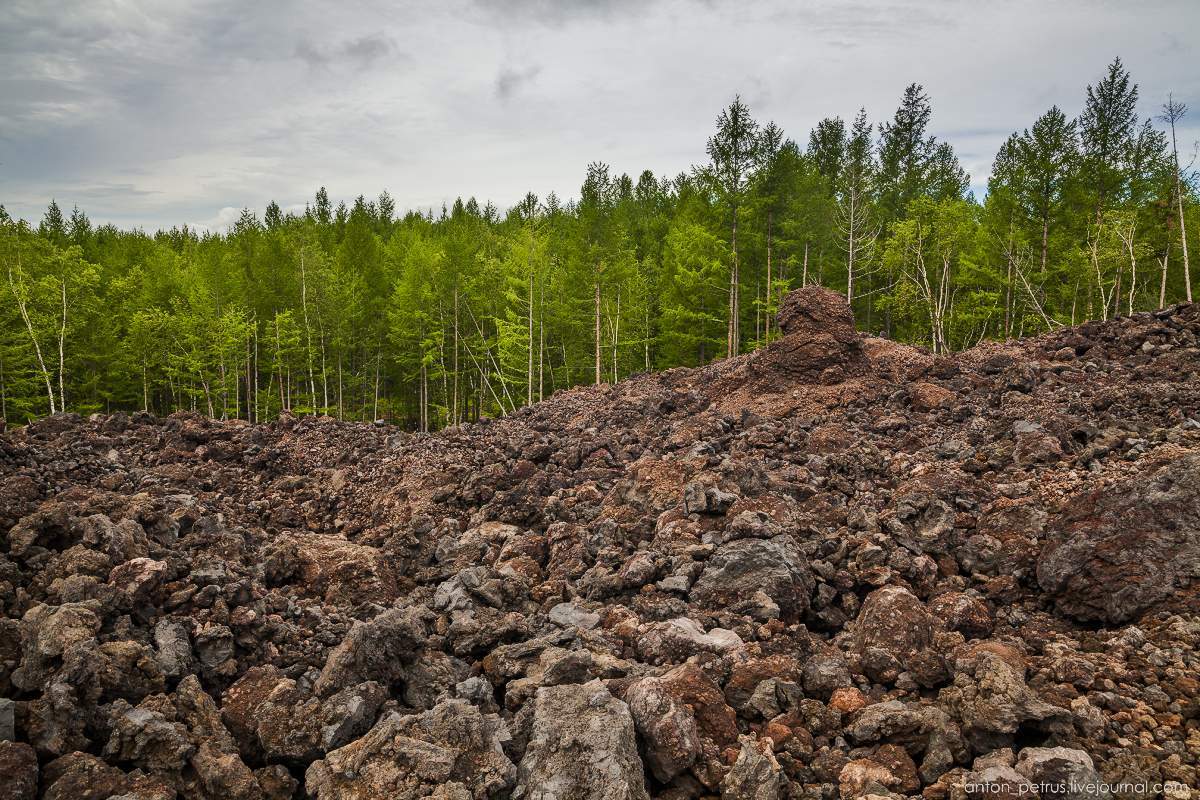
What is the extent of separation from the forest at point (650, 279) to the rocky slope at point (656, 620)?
19.6 m

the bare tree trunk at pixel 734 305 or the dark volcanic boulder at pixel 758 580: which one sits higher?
the bare tree trunk at pixel 734 305

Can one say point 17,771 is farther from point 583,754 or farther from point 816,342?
point 816,342

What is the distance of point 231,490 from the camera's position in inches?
508

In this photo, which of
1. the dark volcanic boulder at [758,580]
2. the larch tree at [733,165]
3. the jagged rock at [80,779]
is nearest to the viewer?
the jagged rock at [80,779]

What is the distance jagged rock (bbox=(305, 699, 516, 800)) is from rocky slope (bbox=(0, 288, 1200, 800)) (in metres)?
0.02

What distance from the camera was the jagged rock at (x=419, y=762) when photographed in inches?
171

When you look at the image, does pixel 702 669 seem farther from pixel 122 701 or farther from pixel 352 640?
pixel 122 701

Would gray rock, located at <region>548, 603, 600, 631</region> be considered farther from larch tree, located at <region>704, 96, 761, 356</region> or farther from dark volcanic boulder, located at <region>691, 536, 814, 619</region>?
larch tree, located at <region>704, 96, 761, 356</region>

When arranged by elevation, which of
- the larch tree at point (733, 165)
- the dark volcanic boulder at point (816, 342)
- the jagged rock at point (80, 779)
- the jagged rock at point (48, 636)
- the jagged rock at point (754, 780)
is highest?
the larch tree at point (733, 165)

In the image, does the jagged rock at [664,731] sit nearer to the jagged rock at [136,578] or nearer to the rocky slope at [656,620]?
the rocky slope at [656,620]

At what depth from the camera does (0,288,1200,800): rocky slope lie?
4516 millimetres

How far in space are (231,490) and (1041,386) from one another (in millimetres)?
16441

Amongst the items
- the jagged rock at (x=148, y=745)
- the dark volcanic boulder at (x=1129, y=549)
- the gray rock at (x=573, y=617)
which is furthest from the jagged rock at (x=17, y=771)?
the dark volcanic boulder at (x=1129, y=549)

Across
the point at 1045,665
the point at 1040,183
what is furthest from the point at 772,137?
the point at 1045,665
